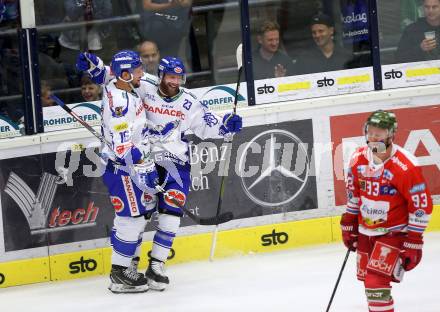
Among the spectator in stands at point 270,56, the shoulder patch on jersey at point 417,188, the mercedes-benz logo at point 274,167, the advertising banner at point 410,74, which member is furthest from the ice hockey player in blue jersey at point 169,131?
the shoulder patch on jersey at point 417,188

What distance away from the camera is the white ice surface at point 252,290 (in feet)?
20.7

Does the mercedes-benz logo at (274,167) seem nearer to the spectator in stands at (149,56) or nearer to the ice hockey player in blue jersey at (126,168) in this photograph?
the spectator in stands at (149,56)

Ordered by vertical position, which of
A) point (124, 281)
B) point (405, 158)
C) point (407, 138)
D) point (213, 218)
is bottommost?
point (124, 281)

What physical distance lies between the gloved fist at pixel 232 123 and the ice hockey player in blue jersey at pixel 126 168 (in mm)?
554

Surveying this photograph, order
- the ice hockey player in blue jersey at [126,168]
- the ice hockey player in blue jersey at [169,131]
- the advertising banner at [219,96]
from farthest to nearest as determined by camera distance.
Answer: the advertising banner at [219,96] < the ice hockey player in blue jersey at [169,131] < the ice hockey player in blue jersey at [126,168]

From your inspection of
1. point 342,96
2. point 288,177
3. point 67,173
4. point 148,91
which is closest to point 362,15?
point 342,96

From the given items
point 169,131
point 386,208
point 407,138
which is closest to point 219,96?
point 169,131

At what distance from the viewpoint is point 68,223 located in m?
7.23

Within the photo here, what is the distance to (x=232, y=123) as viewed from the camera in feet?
22.8

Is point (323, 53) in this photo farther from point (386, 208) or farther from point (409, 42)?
point (386, 208)

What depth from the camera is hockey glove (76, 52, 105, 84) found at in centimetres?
673

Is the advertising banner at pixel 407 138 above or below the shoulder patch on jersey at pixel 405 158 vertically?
below

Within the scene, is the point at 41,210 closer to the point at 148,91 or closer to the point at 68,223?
the point at 68,223

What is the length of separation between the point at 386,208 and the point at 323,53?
9.31 ft
